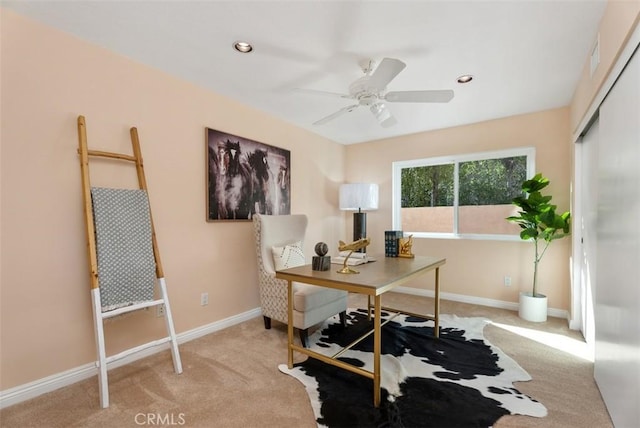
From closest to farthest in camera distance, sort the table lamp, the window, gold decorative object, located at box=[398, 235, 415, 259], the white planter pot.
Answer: gold decorative object, located at box=[398, 235, 415, 259] < the white planter pot < the window < the table lamp

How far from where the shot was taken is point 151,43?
6.74ft

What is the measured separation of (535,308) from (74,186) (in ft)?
14.3

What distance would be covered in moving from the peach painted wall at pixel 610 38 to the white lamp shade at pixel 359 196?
7.55 ft

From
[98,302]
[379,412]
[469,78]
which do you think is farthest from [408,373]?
[469,78]

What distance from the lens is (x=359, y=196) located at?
13.2 ft

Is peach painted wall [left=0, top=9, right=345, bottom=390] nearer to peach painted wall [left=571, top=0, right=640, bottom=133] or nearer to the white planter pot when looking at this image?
peach painted wall [left=571, top=0, right=640, bottom=133]

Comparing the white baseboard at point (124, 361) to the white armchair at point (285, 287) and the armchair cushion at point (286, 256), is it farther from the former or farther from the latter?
the armchair cushion at point (286, 256)

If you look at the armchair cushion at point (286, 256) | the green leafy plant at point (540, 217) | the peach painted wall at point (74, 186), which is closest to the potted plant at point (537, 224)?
the green leafy plant at point (540, 217)

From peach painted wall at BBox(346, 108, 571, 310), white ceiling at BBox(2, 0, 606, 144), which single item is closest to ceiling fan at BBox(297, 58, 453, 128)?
white ceiling at BBox(2, 0, 606, 144)

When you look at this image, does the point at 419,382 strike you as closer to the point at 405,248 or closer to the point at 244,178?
the point at 405,248

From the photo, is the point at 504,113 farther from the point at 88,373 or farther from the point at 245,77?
the point at 88,373

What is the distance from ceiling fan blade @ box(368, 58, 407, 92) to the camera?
1.73 metres

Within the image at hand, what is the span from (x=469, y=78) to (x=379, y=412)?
2.70m

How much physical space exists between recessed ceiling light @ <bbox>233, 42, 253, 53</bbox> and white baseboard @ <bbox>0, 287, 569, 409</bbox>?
2449 mm
